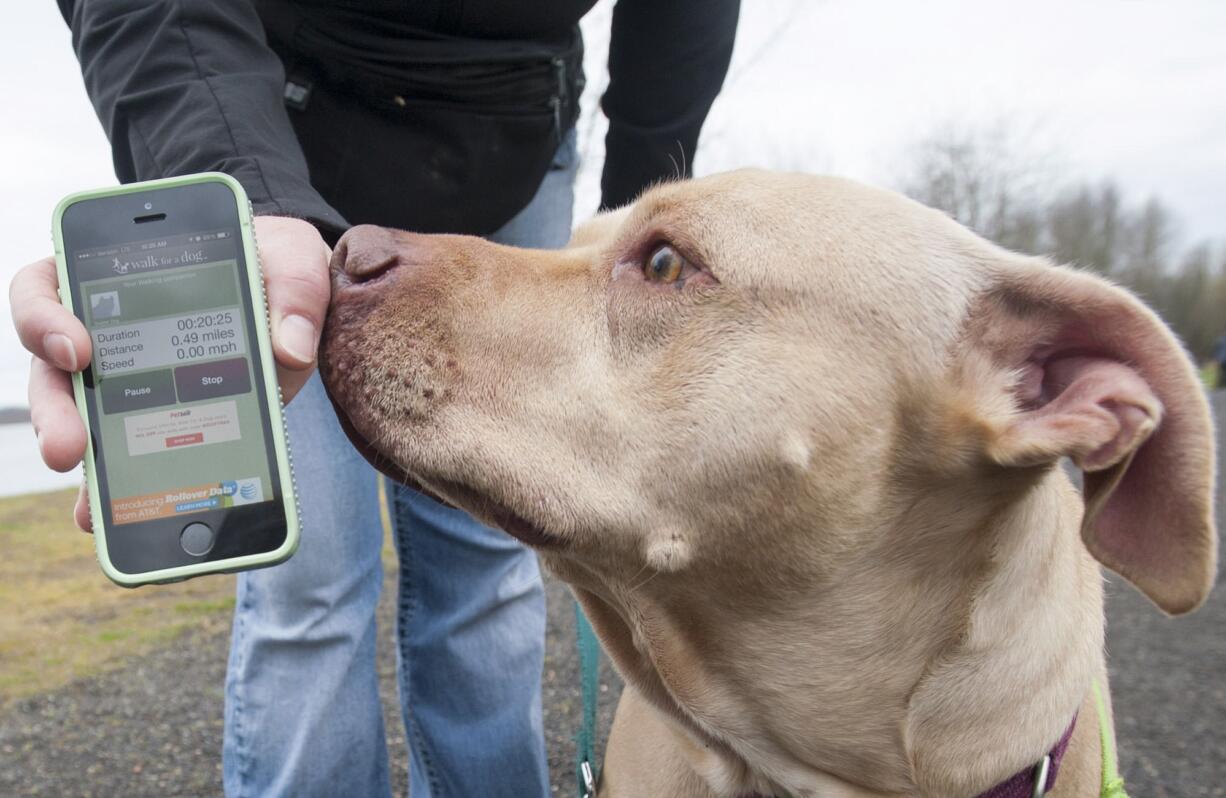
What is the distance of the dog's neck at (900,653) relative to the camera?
1.51 m

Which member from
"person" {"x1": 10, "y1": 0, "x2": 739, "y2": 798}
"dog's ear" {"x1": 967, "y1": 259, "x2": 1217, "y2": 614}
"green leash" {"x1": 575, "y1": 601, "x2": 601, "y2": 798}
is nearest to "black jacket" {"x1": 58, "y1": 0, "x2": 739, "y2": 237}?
"person" {"x1": 10, "y1": 0, "x2": 739, "y2": 798}

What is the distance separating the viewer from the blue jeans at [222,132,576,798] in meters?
1.76

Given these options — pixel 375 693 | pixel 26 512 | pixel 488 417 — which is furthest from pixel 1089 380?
pixel 26 512

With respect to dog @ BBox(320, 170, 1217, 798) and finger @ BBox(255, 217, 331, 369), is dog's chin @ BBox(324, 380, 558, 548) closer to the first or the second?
dog @ BBox(320, 170, 1217, 798)

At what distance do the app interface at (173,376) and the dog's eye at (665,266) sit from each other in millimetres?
683

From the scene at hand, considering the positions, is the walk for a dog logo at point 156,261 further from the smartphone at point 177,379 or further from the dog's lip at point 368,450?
the dog's lip at point 368,450

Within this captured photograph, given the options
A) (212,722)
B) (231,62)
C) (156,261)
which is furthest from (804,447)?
(212,722)

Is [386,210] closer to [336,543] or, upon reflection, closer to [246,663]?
[336,543]

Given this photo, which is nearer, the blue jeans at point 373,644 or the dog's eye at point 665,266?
the dog's eye at point 665,266

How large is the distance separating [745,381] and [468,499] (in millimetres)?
496

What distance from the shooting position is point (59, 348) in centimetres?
119

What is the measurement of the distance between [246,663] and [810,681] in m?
1.06

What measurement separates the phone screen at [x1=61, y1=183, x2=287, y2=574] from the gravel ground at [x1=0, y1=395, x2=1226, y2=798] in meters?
2.49

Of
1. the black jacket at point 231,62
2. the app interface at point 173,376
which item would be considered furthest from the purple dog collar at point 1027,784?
the black jacket at point 231,62
